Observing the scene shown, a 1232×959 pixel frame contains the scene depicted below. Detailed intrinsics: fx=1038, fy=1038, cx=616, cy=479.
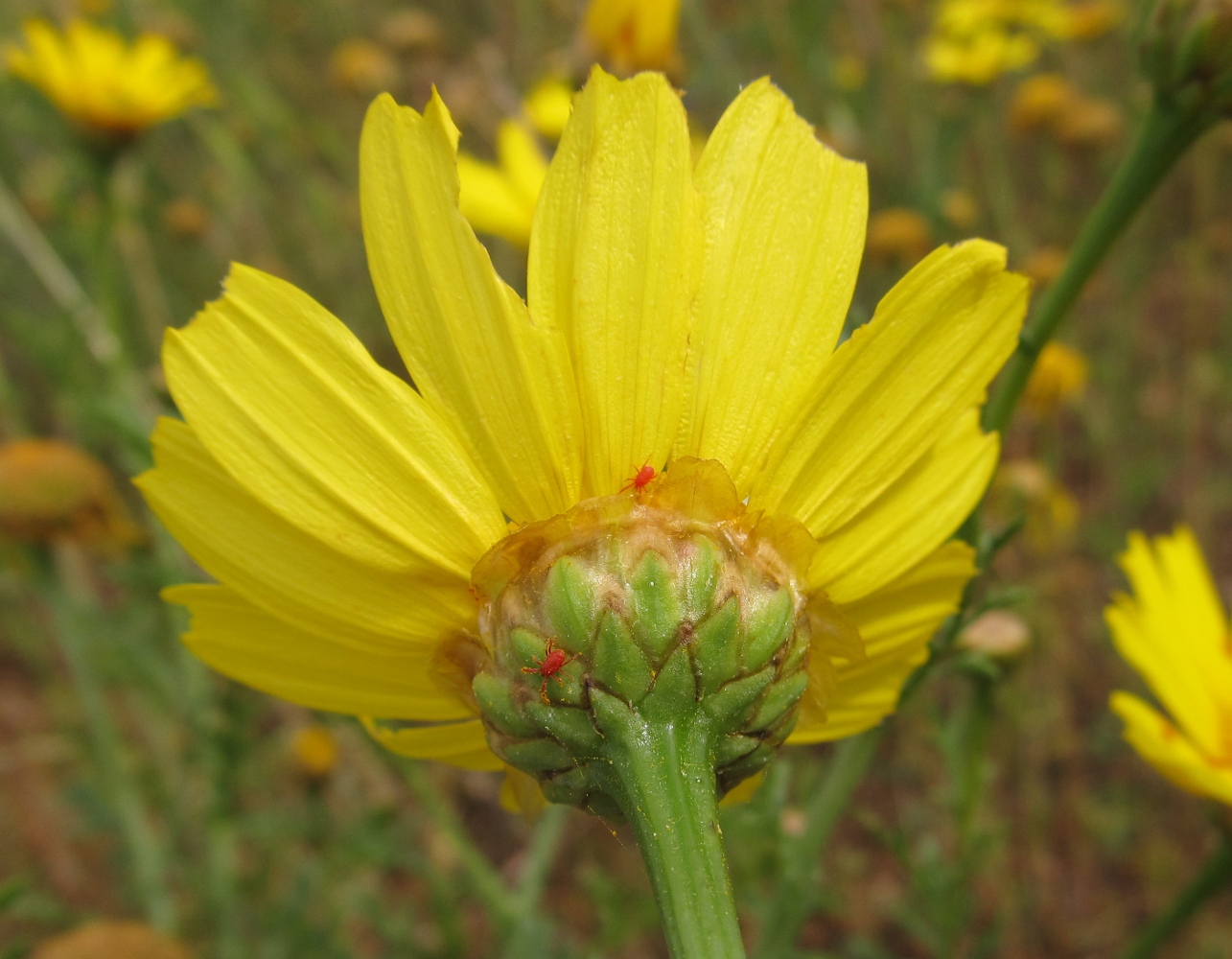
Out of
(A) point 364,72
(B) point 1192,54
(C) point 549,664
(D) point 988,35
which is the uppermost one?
(A) point 364,72

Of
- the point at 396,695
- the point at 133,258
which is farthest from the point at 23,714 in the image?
the point at 396,695

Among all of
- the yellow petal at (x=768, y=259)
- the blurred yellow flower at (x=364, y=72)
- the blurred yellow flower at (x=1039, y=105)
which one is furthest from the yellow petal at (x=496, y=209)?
the blurred yellow flower at (x=1039, y=105)

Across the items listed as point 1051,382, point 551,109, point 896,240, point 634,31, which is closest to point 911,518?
point 634,31

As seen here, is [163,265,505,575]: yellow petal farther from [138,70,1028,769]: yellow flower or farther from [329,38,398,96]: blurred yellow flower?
[329,38,398,96]: blurred yellow flower

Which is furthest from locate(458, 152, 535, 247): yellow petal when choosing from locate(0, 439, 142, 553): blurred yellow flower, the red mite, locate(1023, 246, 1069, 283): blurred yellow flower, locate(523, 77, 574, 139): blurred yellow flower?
locate(1023, 246, 1069, 283): blurred yellow flower

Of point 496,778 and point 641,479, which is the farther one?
point 496,778

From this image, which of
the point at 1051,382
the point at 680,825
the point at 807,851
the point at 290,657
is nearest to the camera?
the point at 680,825

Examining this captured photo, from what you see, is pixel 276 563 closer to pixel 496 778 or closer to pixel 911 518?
pixel 911 518
